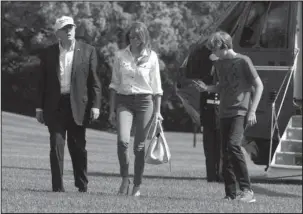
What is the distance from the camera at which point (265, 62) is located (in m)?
16.0

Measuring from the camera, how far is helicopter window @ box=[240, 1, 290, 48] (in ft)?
52.7

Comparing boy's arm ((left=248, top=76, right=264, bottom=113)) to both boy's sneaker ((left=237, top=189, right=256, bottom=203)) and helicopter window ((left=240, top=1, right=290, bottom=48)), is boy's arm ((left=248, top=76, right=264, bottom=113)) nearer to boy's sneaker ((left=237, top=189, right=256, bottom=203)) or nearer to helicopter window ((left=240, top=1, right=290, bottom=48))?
boy's sneaker ((left=237, top=189, right=256, bottom=203))

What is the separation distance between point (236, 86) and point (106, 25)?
3264 cm

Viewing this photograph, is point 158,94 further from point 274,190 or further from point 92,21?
point 92,21

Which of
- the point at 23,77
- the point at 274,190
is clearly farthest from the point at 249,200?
the point at 23,77

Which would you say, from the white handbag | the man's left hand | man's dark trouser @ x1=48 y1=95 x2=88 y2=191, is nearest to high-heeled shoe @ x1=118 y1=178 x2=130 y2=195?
the white handbag

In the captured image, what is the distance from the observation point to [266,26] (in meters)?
16.3

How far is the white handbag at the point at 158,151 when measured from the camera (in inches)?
452

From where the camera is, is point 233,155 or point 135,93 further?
point 135,93

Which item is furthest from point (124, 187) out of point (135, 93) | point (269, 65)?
point (269, 65)

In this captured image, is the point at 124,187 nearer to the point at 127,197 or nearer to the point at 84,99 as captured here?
the point at 127,197

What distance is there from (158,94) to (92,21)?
102 ft

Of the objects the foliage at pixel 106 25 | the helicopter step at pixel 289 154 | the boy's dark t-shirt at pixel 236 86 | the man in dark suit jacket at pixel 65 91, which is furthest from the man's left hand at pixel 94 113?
the foliage at pixel 106 25

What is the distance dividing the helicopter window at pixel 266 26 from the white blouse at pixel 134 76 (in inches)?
198
